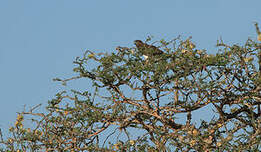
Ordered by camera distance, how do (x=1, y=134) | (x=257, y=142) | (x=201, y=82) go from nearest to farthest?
(x=257, y=142)
(x=201, y=82)
(x=1, y=134)

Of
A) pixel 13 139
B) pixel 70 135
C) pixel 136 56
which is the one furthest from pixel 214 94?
pixel 13 139

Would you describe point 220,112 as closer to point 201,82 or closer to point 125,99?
point 201,82

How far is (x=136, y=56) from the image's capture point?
25.4ft

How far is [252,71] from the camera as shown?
24.7 ft

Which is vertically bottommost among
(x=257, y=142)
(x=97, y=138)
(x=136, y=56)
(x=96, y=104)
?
(x=257, y=142)

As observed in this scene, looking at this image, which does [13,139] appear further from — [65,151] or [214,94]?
[214,94]

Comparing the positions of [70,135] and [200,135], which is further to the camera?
[70,135]

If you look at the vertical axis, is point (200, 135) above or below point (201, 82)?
below

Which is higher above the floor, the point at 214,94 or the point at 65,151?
the point at 214,94

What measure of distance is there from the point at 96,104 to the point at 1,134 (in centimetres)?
162

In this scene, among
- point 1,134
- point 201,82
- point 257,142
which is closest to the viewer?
point 257,142

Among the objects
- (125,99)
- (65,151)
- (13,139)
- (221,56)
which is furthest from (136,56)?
(13,139)

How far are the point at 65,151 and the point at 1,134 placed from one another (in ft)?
3.75

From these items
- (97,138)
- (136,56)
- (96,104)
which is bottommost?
(97,138)
